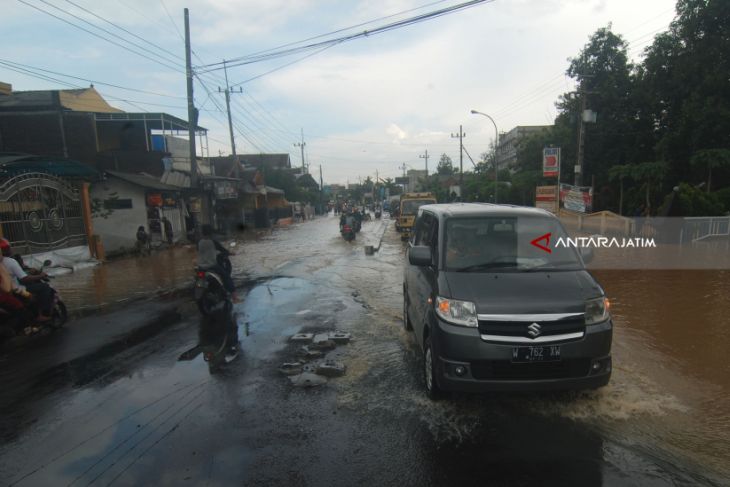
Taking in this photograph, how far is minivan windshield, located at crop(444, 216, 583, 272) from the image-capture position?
450 cm

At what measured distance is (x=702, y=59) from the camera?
76.2ft

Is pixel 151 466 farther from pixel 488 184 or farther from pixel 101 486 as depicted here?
pixel 488 184

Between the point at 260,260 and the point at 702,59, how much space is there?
82.0 feet

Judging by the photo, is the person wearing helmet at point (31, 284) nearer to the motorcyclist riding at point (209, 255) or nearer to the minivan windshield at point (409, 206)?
the motorcyclist riding at point (209, 255)

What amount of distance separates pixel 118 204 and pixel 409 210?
13484 millimetres

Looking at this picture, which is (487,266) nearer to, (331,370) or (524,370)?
(524,370)

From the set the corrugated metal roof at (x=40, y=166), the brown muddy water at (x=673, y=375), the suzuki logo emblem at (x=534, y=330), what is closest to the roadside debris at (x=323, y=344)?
the suzuki logo emblem at (x=534, y=330)

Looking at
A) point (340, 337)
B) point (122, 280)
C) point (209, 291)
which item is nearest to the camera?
point (340, 337)

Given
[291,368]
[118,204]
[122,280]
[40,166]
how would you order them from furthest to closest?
[118,204]
[40,166]
[122,280]
[291,368]

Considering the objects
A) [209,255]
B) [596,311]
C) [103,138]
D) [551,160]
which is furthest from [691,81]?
[103,138]

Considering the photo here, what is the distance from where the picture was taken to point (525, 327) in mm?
3754

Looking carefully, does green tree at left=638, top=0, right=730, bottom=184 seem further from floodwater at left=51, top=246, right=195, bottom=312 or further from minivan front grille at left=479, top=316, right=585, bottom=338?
floodwater at left=51, top=246, right=195, bottom=312

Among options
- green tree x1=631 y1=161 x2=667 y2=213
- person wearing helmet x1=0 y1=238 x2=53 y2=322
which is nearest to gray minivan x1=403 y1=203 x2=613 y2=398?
person wearing helmet x1=0 y1=238 x2=53 y2=322

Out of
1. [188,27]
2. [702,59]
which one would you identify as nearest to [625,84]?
[702,59]
